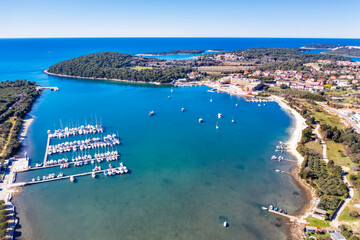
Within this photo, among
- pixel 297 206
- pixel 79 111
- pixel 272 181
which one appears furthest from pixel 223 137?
pixel 79 111

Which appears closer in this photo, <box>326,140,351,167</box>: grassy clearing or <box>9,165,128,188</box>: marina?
<box>9,165,128,188</box>: marina

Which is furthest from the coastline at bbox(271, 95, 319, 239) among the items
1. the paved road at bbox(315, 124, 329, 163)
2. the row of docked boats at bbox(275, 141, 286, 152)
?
the paved road at bbox(315, 124, 329, 163)

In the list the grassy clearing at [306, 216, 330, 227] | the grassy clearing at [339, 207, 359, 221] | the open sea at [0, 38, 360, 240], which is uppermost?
the grassy clearing at [339, 207, 359, 221]

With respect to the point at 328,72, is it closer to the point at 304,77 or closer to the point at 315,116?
the point at 304,77

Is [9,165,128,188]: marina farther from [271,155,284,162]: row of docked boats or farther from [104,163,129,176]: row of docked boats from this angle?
[271,155,284,162]: row of docked boats

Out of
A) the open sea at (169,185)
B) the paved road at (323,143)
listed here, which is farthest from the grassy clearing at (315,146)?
the open sea at (169,185)

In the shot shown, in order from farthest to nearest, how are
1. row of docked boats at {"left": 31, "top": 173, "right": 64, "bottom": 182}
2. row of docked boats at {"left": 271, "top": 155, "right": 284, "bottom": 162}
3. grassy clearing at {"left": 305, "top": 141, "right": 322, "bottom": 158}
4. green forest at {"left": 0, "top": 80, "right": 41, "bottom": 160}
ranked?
grassy clearing at {"left": 305, "top": 141, "right": 322, "bottom": 158}, green forest at {"left": 0, "top": 80, "right": 41, "bottom": 160}, row of docked boats at {"left": 271, "top": 155, "right": 284, "bottom": 162}, row of docked boats at {"left": 31, "top": 173, "right": 64, "bottom": 182}
